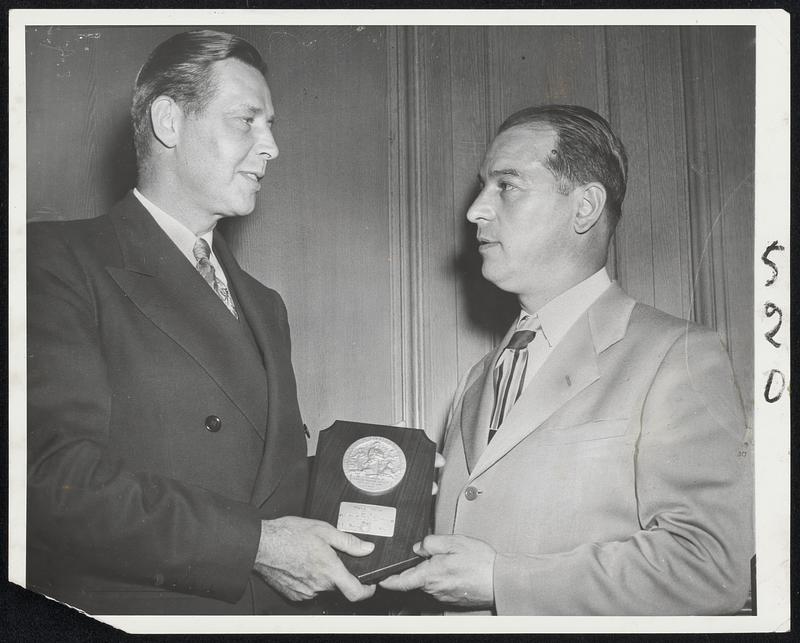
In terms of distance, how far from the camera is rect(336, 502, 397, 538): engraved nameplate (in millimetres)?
2264

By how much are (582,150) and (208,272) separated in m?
1.03

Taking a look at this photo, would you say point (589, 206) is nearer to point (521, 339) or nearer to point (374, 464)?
point (521, 339)

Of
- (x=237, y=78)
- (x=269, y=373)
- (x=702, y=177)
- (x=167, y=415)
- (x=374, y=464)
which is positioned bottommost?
(x=374, y=464)

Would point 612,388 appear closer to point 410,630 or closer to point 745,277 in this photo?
point 745,277

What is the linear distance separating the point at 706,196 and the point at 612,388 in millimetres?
620

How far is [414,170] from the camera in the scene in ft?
8.32

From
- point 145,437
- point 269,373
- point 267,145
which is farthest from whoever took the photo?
point 267,145

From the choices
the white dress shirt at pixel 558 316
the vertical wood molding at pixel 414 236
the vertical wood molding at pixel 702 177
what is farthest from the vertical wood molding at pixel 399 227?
the vertical wood molding at pixel 702 177

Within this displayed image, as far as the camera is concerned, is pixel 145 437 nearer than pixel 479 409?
Yes

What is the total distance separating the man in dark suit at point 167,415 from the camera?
2219 mm

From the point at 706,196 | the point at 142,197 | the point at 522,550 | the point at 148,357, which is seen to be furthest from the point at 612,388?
the point at 142,197

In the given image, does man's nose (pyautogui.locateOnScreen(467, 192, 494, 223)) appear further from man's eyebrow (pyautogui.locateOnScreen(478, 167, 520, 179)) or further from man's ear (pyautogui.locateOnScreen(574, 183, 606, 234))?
man's ear (pyautogui.locateOnScreen(574, 183, 606, 234))

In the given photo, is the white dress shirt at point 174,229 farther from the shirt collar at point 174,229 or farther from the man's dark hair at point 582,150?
the man's dark hair at point 582,150

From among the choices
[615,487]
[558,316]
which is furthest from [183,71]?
[615,487]
